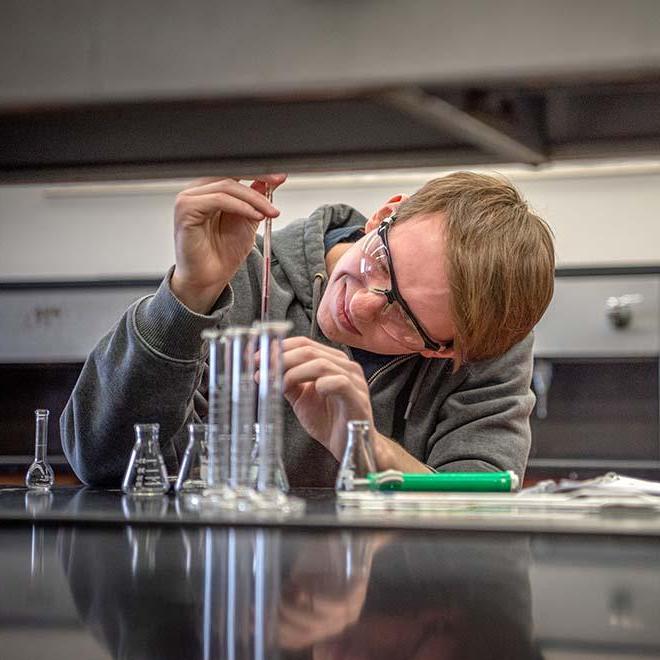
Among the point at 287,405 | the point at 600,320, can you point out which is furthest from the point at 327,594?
the point at 600,320

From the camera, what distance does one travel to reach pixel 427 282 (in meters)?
1.64

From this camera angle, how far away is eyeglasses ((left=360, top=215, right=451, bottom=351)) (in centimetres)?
165

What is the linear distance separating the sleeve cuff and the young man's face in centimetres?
19

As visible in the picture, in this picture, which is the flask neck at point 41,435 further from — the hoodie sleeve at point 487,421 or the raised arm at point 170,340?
the hoodie sleeve at point 487,421

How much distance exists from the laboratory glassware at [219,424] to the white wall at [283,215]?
205cm

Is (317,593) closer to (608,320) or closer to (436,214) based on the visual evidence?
(436,214)

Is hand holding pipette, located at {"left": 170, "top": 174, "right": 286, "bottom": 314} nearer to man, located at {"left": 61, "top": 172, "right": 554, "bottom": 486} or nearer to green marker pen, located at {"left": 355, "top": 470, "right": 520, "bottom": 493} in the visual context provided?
man, located at {"left": 61, "top": 172, "right": 554, "bottom": 486}

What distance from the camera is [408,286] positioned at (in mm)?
1648

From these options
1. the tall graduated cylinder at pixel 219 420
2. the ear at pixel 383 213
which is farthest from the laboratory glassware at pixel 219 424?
the ear at pixel 383 213

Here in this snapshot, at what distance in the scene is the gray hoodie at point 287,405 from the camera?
164 centimetres

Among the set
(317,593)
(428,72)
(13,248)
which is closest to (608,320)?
(13,248)

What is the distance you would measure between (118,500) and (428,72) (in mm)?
944

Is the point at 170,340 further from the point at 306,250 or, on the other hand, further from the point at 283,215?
the point at 283,215

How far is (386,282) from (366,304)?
0.05 meters
